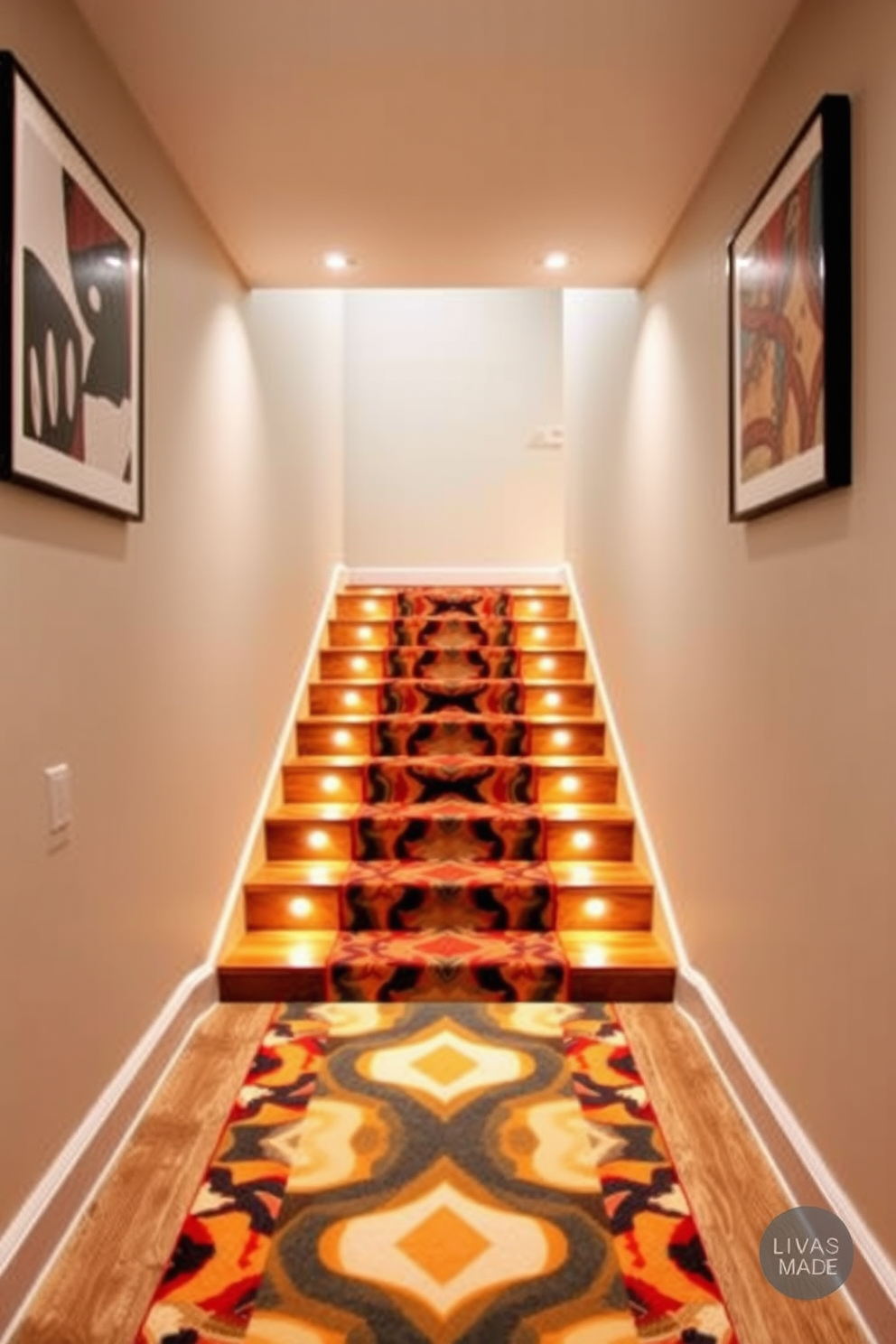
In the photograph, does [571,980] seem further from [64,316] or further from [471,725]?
[64,316]

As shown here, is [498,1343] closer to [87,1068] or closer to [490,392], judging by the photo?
[87,1068]

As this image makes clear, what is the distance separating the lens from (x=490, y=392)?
598cm

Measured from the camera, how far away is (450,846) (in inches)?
133

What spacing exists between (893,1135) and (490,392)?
5.17 m

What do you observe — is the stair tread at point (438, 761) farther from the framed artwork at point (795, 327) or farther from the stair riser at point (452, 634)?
the framed artwork at point (795, 327)

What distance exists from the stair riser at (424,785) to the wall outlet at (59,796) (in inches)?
73.8

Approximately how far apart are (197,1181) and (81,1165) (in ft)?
0.76

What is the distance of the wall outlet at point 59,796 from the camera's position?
5.56ft

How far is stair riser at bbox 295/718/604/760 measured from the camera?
3.90m

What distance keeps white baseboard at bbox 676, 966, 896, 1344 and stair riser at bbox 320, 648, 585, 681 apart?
1.90 meters

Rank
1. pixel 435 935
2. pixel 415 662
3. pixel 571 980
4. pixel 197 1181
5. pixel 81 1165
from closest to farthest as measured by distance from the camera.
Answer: pixel 81 1165 < pixel 197 1181 < pixel 571 980 < pixel 435 935 < pixel 415 662

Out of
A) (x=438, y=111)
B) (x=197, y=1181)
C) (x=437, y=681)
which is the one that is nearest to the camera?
(x=197, y=1181)

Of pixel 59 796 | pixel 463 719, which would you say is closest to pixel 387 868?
pixel 463 719

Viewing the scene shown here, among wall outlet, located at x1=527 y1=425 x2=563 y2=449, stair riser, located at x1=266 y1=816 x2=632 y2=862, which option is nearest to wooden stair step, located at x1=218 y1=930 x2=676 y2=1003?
stair riser, located at x1=266 y1=816 x2=632 y2=862
